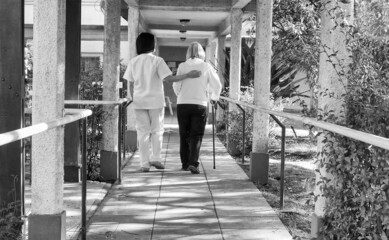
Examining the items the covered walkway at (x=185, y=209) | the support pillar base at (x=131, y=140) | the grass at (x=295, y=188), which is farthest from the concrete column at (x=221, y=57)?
the covered walkway at (x=185, y=209)

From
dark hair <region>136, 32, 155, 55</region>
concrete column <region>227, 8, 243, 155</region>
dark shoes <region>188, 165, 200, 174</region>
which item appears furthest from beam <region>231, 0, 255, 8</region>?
dark shoes <region>188, 165, 200, 174</region>

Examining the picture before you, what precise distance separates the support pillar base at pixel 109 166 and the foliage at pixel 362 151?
3.98 metres

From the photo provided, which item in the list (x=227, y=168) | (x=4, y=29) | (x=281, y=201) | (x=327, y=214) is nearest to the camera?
(x=327, y=214)

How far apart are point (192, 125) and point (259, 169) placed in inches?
40.2

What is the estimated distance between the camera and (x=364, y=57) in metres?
4.20

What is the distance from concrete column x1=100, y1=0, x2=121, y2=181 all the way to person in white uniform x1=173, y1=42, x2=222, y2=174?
79 centimetres

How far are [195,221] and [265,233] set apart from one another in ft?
2.21

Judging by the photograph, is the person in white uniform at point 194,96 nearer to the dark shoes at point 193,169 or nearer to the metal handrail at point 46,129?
the dark shoes at point 193,169

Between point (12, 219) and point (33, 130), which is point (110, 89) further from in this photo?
point (33, 130)

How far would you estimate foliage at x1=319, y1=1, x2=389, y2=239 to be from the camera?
355cm

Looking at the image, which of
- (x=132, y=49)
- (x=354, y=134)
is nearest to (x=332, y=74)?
(x=354, y=134)

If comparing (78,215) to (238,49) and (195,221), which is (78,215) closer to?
(195,221)

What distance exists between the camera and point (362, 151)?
3811mm

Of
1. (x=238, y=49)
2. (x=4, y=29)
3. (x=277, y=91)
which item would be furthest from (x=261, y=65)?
(x=277, y=91)
